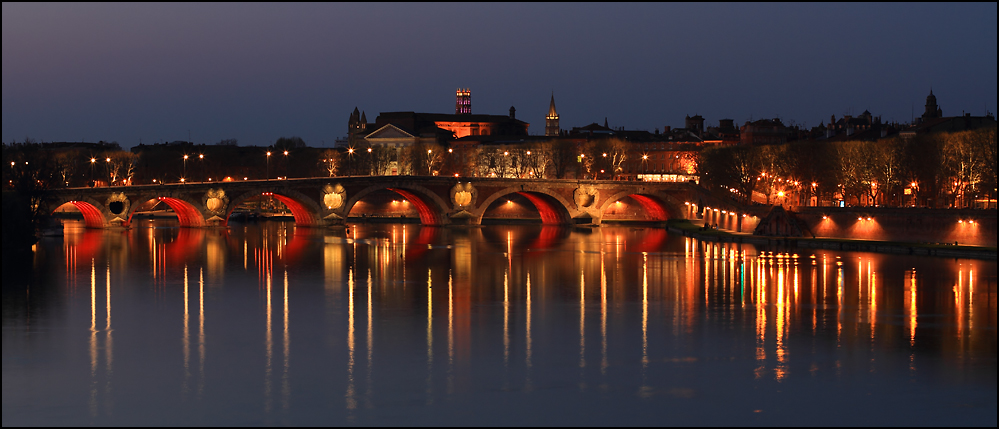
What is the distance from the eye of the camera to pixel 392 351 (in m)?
22.6

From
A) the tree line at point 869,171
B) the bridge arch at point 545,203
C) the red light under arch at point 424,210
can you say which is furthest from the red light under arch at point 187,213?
the tree line at point 869,171

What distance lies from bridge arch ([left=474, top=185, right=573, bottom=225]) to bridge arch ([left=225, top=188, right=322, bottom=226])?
12.1 metres

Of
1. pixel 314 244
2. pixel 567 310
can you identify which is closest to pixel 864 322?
pixel 567 310

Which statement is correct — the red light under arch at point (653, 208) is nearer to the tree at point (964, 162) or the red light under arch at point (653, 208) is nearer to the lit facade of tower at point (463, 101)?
the tree at point (964, 162)

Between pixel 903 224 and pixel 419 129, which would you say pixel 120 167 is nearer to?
pixel 419 129

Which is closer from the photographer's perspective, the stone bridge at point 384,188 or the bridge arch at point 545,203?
the stone bridge at point 384,188

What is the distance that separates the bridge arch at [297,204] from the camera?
2599 inches

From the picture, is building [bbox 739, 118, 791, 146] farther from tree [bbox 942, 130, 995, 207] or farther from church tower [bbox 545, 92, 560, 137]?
tree [bbox 942, 130, 995, 207]

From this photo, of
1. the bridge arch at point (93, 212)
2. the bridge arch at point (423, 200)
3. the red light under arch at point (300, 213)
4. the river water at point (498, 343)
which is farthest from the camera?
the bridge arch at point (423, 200)

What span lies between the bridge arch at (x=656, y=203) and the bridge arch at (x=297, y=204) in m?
23.0

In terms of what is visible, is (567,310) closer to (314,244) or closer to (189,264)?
(189,264)

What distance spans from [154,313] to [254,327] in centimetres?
397

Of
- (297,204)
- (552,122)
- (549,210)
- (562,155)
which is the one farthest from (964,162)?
(552,122)

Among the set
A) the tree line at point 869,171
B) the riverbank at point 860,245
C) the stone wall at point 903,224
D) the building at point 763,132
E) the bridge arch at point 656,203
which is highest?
the building at point 763,132
